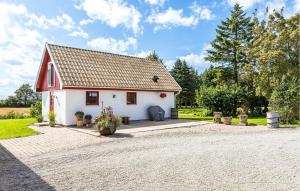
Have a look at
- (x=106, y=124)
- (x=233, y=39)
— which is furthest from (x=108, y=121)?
(x=233, y=39)

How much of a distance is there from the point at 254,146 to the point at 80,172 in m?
6.82

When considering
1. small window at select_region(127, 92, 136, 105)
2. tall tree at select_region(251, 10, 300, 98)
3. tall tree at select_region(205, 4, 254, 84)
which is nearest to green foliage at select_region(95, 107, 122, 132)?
small window at select_region(127, 92, 136, 105)

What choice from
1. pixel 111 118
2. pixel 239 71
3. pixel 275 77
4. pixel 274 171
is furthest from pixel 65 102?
pixel 239 71

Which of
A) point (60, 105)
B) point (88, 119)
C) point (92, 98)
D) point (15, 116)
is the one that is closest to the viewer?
point (88, 119)

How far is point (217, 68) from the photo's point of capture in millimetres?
33656

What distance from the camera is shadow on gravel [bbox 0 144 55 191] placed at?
5383 millimetres

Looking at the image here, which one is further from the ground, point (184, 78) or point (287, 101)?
point (184, 78)

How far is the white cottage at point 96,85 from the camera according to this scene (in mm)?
16625

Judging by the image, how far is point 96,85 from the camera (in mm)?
17234

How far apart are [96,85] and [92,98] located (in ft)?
3.32

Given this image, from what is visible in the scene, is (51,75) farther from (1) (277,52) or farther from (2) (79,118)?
(1) (277,52)

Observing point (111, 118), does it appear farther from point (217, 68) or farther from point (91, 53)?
point (217, 68)

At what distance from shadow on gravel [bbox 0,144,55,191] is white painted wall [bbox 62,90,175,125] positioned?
28.3ft

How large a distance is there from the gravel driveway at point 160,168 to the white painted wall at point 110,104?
7.18 metres
